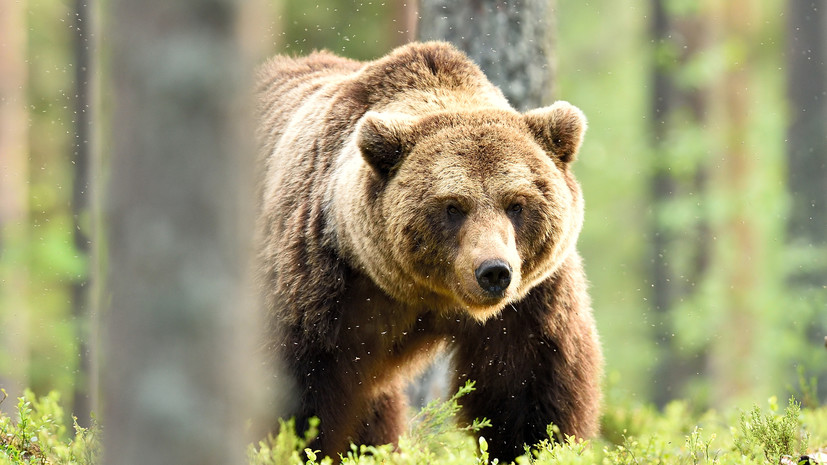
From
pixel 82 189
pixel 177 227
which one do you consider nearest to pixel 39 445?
pixel 177 227

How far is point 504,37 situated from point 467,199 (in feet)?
8.90

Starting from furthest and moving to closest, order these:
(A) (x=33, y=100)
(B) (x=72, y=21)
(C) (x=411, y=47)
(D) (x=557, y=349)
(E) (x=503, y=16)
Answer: (A) (x=33, y=100) < (B) (x=72, y=21) < (E) (x=503, y=16) < (C) (x=411, y=47) < (D) (x=557, y=349)

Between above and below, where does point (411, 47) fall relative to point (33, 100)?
above

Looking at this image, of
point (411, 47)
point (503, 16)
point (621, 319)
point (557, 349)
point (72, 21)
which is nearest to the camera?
point (557, 349)

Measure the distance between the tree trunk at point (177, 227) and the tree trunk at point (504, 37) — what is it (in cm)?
485

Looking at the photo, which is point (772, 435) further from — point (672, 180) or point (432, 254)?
point (672, 180)

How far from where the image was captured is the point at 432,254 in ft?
15.2

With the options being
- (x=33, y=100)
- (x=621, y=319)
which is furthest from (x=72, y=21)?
(x=621, y=319)

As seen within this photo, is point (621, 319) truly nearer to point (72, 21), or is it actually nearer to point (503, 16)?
point (72, 21)

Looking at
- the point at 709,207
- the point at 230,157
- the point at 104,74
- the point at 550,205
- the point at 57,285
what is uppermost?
the point at 104,74

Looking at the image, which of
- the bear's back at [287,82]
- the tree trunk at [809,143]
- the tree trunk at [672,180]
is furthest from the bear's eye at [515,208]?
the tree trunk at [672,180]

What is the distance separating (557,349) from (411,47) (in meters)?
1.99

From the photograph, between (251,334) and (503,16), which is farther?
(503,16)

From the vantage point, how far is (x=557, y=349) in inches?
198
